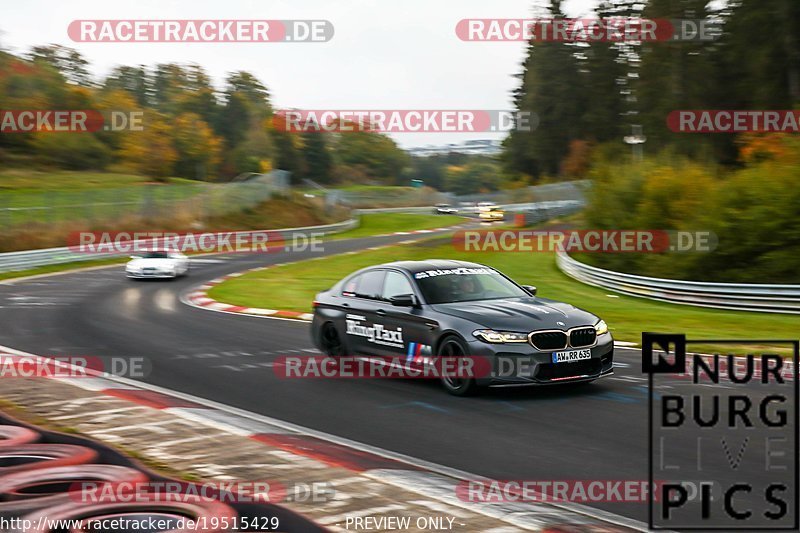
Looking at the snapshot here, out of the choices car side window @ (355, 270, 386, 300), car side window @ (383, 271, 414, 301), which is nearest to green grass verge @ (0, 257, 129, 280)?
car side window @ (355, 270, 386, 300)

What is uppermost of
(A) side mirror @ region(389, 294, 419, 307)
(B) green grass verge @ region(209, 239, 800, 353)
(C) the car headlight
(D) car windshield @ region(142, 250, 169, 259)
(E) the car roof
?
(E) the car roof

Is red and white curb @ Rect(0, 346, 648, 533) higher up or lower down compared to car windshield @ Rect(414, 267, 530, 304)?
lower down

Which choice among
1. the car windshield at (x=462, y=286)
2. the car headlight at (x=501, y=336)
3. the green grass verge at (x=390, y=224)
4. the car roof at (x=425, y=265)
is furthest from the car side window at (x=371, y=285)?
the green grass verge at (x=390, y=224)

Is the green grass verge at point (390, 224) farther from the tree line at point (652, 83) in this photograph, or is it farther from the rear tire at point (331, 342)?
the rear tire at point (331, 342)

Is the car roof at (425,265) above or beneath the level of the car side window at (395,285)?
above

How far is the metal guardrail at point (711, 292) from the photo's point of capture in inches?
782

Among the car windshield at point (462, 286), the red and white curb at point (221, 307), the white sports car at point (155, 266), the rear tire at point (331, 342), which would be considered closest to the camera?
the car windshield at point (462, 286)

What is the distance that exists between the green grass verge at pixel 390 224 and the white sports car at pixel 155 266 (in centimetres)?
2598

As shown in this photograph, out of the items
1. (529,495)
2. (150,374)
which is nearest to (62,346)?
(150,374)

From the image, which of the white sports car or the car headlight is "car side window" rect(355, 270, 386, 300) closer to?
the car headlight

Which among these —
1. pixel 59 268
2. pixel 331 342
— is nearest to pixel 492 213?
pixel 59 268

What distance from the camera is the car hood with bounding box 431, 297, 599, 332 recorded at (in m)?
9.15

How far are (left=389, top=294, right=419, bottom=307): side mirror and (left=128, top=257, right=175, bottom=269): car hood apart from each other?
21.4 metres

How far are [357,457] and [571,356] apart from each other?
9.99ft
